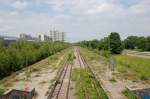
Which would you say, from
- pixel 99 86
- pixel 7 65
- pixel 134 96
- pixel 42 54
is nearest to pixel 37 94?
pixel 99 86

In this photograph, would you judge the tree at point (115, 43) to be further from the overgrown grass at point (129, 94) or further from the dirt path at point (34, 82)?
the overgrown grass at point (129, 94)

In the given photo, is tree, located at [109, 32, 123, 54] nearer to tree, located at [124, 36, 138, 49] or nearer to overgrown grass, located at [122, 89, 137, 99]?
tree, located at [124, 36, 138, 49]

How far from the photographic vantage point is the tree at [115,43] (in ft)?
251

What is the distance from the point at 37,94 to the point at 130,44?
124931mm

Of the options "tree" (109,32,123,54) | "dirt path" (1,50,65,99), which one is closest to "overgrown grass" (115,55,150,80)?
"dirt path" (1,50,65,99)

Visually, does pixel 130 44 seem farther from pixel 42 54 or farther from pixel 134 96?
pixel 134 96

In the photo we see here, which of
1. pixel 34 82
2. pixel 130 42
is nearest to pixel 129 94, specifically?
pixel 34 82

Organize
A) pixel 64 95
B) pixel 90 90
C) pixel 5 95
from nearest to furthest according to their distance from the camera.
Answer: pixel 5 95
pixel 64 95
pixel 90 90

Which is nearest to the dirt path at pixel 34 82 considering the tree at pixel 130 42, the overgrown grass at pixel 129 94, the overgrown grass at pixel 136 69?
the overgrown grass at pixel 129 94

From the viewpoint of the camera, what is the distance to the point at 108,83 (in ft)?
74.0

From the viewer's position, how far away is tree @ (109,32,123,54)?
251 ft

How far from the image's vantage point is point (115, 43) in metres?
76.4

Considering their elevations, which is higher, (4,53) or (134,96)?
(4,53)

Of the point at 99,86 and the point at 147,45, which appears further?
the point at 147,45
